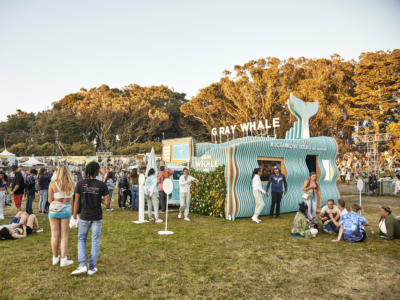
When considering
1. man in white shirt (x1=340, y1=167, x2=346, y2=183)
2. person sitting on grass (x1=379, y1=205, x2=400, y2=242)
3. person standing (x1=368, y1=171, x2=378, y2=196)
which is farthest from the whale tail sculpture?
man in white shirt (x1=340, y1=167, x2=346, y2=183)

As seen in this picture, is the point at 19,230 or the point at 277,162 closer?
the point at 19,230

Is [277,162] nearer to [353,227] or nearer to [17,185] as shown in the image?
[353,227]

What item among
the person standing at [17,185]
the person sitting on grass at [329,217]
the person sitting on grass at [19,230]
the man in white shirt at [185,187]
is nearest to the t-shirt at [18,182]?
the person standing at [17,185]

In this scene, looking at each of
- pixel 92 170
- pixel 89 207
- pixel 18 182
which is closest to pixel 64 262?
pixel 89 207

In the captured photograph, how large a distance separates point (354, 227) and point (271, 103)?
995 inches

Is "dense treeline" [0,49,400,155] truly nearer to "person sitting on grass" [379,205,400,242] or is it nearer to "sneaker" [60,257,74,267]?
"person sitting on grass" [379,205,400,242]

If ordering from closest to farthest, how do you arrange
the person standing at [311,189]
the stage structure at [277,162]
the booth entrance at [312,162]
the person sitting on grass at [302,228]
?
the person sitting on grass at [302,228] < the person standing at [311,189] < the stage structure at [277,162] < the booth entrance at [312,162]

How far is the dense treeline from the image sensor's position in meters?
29.2

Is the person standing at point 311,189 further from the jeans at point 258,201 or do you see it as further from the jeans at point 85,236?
the jeans at point 85,236

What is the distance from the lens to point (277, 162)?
11.2 metres

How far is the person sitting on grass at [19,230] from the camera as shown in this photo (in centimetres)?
673

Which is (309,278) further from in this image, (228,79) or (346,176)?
(228,79)

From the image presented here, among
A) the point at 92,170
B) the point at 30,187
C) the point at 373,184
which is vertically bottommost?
the point at 373,184

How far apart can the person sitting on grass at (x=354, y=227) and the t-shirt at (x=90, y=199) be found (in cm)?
529
